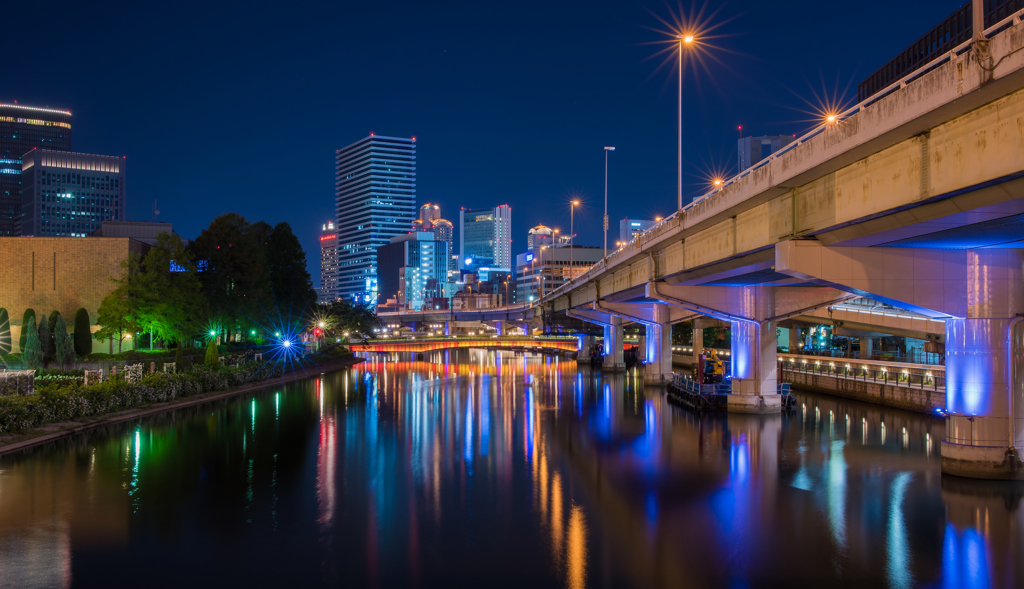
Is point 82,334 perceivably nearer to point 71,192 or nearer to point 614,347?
point 614,347

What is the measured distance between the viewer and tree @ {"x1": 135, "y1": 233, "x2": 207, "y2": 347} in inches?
1897

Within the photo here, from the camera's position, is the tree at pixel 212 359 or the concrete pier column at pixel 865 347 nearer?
the tree at pixel 212 359

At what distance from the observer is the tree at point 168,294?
48.2 metres

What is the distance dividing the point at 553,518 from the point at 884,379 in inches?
1088

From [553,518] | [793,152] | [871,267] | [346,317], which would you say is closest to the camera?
[553,518]

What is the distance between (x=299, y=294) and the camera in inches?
2995

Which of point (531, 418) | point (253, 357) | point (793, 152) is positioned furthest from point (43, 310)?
point (793, 152)

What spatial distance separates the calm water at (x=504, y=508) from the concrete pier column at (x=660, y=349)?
22.1m

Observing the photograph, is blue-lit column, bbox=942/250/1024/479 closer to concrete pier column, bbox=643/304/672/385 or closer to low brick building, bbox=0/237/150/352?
concrete pier column, bbox=643/304/672/385

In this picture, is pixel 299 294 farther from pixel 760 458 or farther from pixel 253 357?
pixel 760 458

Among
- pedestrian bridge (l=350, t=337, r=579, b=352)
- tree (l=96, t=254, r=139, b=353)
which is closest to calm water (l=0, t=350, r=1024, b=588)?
tree (l=96, t=254, r=139, b=353)

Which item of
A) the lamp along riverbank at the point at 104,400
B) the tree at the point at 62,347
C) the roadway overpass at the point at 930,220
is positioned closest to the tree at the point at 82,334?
the tree at the point at 62,347

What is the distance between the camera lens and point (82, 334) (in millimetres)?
47875

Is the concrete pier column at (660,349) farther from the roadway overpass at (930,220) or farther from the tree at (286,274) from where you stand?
the tree at (286,274)
